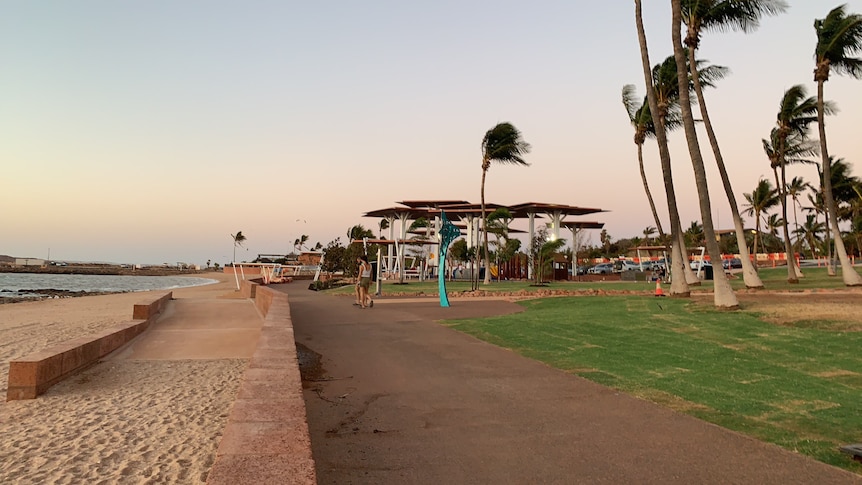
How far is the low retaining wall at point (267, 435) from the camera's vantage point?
2.79 meters

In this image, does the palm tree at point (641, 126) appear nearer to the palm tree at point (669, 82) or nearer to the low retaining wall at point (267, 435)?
the palm tree at point (669, 82)

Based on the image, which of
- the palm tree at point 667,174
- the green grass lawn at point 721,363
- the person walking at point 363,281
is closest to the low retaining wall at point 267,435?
the green grass lawn at point 721,363

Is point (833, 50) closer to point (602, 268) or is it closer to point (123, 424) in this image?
point (123, 424)

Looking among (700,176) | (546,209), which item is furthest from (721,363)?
(546,209)

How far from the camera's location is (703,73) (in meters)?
23.0

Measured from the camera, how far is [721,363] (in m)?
7.87

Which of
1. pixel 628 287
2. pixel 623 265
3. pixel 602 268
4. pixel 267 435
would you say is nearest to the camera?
pixel 267 435

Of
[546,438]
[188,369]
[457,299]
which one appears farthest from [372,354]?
[457,299]

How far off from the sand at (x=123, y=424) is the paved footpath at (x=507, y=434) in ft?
3.45

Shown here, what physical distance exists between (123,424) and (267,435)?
9.12ft

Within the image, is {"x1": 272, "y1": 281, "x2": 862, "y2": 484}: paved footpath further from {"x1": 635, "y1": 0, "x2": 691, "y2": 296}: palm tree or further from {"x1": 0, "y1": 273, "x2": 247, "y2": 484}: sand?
{"x1": 635, "y1": 0, "x2": 691, "y2": 296}: palm tree

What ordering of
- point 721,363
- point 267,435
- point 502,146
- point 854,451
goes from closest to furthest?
point 267,435 → point 854,451 → point 721,363 → point 502,146

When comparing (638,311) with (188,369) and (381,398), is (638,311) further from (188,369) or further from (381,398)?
(188,369)

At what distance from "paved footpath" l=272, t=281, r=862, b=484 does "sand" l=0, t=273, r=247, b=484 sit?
1051mm
